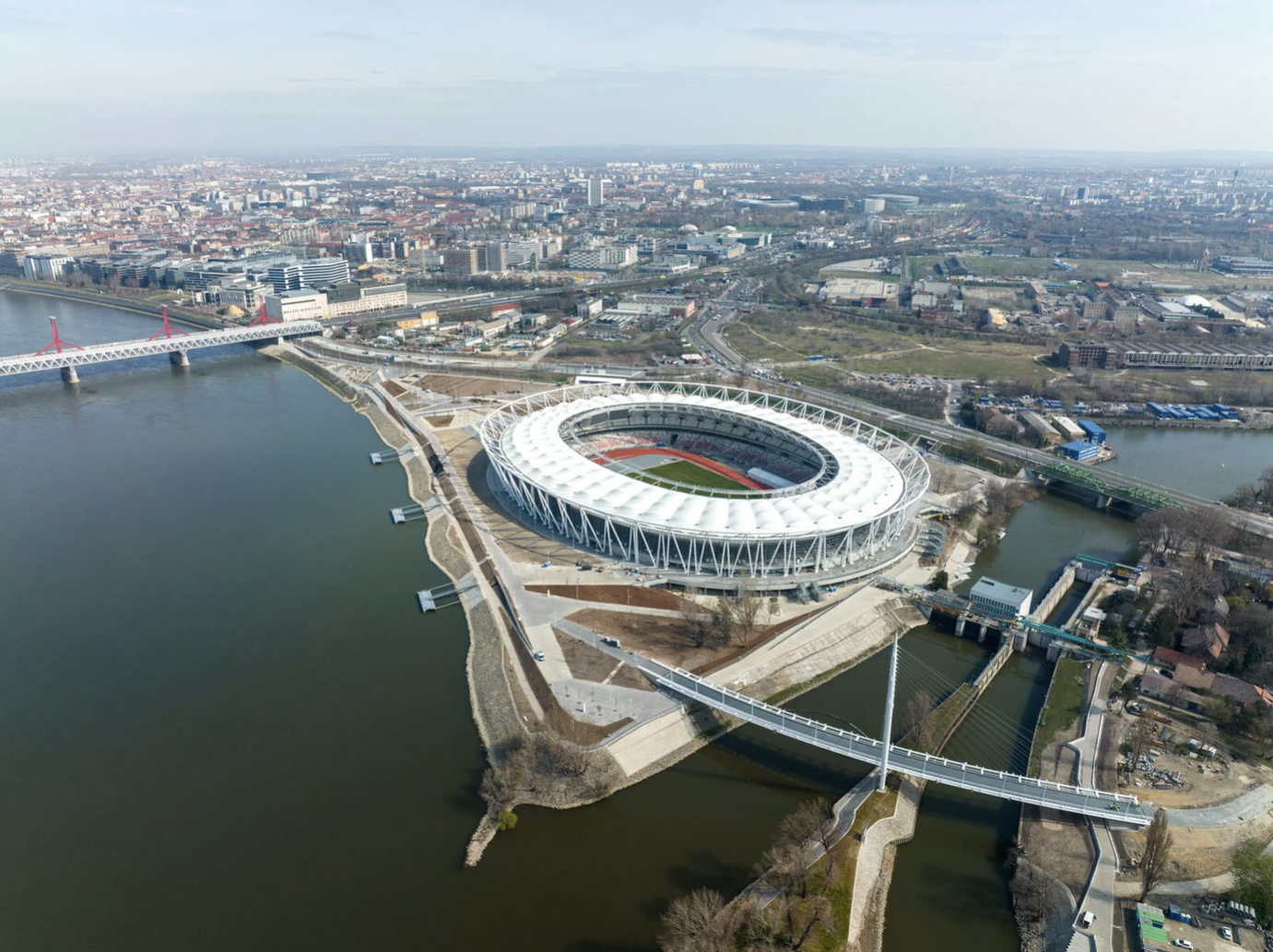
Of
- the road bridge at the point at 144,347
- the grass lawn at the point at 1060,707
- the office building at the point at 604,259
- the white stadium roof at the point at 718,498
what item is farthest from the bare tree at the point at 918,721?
the office building at the point at 604,259

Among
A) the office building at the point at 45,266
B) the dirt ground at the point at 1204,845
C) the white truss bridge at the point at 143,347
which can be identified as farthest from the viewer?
the office building at the point at 45,266

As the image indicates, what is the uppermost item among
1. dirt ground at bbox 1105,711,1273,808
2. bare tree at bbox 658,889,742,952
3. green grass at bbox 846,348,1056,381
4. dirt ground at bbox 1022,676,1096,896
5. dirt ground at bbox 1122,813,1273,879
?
green grass at bbox 846,348,1056,381

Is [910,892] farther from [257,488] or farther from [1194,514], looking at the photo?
[257,488]

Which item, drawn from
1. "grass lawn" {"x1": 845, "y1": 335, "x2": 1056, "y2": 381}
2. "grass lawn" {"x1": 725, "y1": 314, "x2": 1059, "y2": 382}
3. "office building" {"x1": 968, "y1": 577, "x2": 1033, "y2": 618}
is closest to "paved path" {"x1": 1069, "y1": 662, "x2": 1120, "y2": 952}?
"office building" {"x1": 968, "y1": 577, "x2": 1033, "y2": 618}

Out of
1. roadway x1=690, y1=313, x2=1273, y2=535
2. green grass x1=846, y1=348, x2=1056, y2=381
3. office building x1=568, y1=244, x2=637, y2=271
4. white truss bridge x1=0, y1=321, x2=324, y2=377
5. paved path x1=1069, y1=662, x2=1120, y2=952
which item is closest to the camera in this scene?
paved path x1=1069, y1=662, x2=1120, y2=952

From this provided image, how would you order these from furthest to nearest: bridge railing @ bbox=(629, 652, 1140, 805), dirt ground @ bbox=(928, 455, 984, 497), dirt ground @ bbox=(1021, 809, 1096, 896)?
1. dirt ground @ bbox=(928, 455, 984, 497)
2. bridge railing @ bbox=(629, 652, 1140, 805)
3. dirt ground @ bbox=(1021, 809, 1096, 896)

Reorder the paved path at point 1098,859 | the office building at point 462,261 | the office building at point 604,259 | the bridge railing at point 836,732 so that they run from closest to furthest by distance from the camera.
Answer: the paved path at point 1098,859
the bridge railing at point 836,732
the office building at point 462,261
the office building at point 604,259

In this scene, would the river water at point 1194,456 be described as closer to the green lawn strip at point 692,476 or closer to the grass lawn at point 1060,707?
the grass lawn at point 1060,707

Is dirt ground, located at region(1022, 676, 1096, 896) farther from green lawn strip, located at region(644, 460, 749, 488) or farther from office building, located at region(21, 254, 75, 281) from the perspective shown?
office building, located at region(21, 254, 75, 281)
